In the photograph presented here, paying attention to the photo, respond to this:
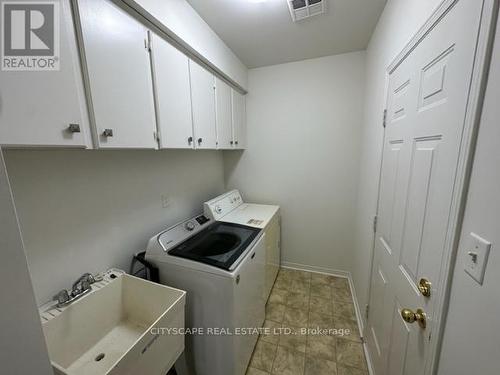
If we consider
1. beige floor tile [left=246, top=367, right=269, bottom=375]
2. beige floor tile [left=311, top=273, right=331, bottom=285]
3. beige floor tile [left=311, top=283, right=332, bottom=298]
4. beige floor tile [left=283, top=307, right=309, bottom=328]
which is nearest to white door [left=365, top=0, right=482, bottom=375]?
beige floor tile [left=283, top=307, right=309, bottom=328]

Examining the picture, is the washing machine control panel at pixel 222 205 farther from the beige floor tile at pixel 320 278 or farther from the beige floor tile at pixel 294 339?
the beige floor tile at pixel 320 278

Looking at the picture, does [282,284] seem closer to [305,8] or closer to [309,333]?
[309,333]

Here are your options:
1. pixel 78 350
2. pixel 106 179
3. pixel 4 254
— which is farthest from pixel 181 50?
pixel 78 350

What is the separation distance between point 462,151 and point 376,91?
4.22 ft

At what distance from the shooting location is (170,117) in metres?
1.28

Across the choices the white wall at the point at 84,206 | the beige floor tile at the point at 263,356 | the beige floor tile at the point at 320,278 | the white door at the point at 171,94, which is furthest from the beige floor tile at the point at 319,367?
the white door at the point at 171,94

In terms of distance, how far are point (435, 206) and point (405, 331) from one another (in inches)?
25.2

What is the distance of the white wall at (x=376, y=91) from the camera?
1.02m

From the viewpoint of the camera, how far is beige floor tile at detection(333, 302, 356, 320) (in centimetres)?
194

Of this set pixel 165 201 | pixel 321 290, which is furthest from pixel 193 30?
pixel 321 290

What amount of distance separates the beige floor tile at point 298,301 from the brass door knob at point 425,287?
1.52 metres

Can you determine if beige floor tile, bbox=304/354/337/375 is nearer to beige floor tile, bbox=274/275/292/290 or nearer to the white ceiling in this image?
beige floor tile, bbox=274/275/292/290

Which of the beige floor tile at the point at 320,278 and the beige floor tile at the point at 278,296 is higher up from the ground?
the beige floor tile at the point at 320,278

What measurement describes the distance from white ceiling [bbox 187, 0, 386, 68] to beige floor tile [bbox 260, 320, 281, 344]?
2624 millimetres
